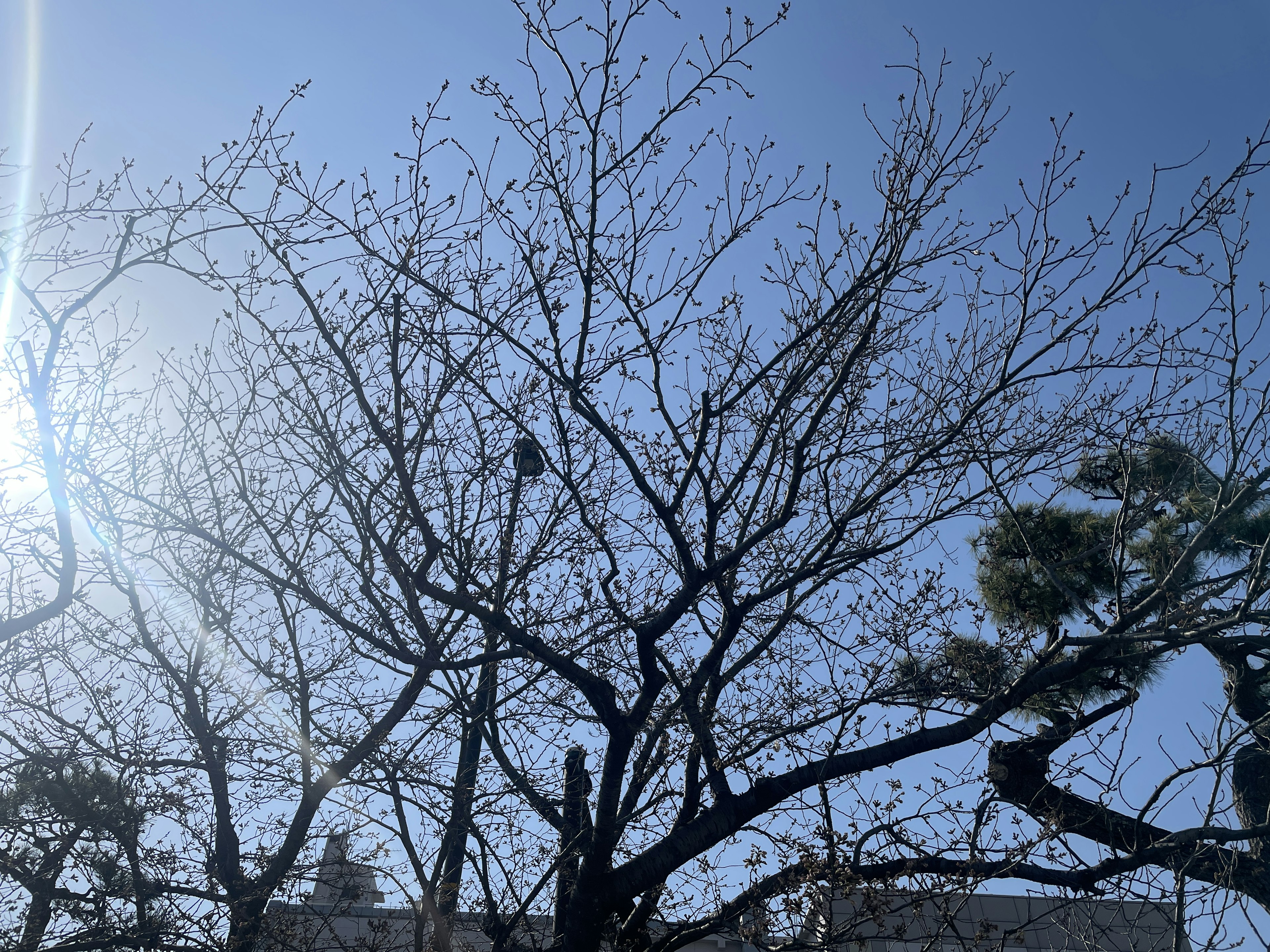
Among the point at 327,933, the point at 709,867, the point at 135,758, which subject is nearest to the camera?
the point at 709,867

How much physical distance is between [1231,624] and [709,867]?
335cm

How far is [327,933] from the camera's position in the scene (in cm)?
1059

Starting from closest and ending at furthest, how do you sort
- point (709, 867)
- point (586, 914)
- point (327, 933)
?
1. point (586, 914)
2. point (709, 867)
3. point (327, 933)

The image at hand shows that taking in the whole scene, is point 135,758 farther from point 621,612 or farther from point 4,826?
point 621,612

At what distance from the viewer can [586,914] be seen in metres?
5.09

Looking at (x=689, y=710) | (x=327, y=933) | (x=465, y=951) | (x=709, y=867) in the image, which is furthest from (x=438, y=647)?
(x=327, y=933)

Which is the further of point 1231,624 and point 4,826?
point 4,826

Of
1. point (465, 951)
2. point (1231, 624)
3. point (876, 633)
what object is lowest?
point (465, 951)

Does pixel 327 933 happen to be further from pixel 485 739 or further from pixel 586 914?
pixel 586 914

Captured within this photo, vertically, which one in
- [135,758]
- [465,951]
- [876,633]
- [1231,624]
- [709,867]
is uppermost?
[876,633]

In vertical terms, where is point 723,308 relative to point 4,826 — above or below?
above

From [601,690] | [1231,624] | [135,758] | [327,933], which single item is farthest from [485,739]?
[327,933]

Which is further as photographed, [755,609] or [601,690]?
[755,609]

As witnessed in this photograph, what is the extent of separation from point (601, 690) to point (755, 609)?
1980 millimetres
